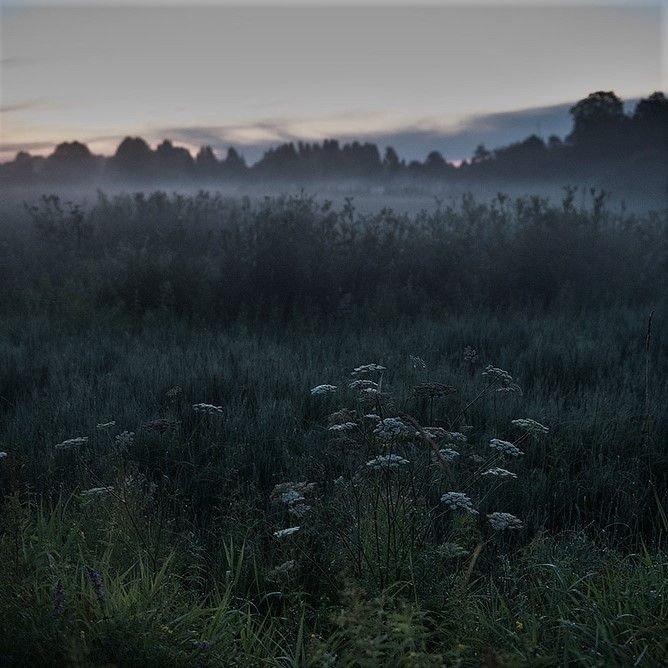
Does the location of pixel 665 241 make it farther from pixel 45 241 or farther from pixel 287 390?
pixel 45 241

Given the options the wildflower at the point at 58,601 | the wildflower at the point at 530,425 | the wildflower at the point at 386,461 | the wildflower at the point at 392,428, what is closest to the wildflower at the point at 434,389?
Result: the wildflower at the point at 530,425

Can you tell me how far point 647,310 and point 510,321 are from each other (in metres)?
2.48

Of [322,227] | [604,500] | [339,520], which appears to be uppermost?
[322,227]

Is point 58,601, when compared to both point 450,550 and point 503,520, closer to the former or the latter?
point 450,550

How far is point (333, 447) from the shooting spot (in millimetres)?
5098

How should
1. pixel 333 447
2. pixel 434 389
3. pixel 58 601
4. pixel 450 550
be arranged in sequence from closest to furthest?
pixel 58 601 → pixel 450 550 → pixel 434 389 → pixel 333 447

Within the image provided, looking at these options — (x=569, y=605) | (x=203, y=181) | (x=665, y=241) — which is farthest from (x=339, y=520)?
(x=203, y=181)

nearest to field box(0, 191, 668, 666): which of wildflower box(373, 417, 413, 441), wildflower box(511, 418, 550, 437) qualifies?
wildflower box(373, 417, 413, 441)

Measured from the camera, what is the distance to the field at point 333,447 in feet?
10.0

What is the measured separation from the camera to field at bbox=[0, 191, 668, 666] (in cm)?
305

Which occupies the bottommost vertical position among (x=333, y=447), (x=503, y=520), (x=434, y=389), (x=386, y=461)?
(x=333, y=447)

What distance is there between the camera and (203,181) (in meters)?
80.1

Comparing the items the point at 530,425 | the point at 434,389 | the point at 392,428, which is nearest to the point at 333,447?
the point at 434,389

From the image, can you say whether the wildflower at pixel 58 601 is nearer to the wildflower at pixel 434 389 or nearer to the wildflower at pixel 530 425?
the wildflower at pixel 434 389
